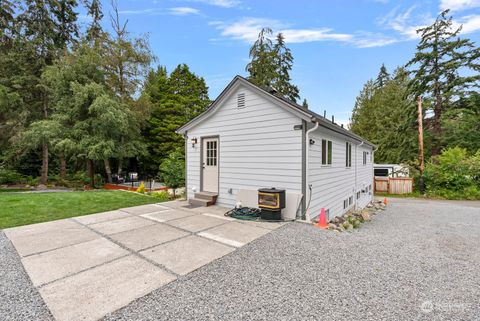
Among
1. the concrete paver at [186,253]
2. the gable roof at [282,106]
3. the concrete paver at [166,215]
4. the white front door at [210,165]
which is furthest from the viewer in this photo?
the white front door at [210,165]

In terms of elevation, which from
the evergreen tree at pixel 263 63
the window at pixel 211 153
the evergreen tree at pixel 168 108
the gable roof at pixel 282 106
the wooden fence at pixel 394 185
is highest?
the evergreen tree at pixel 263 63

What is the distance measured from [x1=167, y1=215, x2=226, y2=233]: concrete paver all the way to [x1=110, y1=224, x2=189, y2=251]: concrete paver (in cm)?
24

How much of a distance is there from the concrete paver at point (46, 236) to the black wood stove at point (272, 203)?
11.7 ft

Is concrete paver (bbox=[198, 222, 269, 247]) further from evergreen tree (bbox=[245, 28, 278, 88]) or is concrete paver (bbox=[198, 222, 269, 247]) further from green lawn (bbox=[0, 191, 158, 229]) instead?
evergreen tree (bbox=[245, 28, 278, 88])

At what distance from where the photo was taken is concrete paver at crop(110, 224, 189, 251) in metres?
3.75

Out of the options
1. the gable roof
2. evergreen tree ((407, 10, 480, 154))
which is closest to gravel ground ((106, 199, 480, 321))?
the gable roof

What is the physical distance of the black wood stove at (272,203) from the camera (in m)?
5.18

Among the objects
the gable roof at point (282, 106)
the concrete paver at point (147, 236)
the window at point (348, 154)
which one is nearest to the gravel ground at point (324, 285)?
the concrete paver at point (147, 236)

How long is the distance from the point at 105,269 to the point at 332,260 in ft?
10.6

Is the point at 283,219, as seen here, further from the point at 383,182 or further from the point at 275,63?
the point at 275,63

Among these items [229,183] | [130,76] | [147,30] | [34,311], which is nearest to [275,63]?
[147,30]

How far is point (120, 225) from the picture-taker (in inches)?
191

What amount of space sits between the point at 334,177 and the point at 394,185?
431 inches

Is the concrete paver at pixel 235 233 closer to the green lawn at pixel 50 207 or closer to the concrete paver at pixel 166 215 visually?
the concrete paver at pixel 166 215
